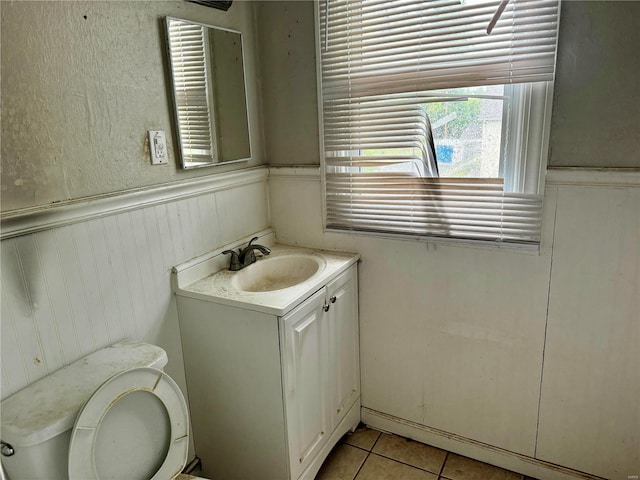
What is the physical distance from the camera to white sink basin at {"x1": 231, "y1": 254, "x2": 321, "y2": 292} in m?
1.91

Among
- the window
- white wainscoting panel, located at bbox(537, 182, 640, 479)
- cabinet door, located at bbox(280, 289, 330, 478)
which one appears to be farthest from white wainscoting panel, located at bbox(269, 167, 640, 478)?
cabinet door, located at bbox(280, 289, 330, 478)

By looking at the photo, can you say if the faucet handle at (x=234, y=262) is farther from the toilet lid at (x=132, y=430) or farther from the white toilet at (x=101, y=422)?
the toilet lid at (x=132, y=430)

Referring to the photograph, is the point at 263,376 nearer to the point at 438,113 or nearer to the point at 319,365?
the point at 319,365

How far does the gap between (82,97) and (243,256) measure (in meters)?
0.84

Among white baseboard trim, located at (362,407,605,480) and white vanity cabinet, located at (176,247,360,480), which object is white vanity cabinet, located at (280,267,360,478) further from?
white baseboard trim, located at (362,407,605,480)

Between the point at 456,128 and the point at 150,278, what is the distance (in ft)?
4.17

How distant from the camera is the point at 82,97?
4.39 ft

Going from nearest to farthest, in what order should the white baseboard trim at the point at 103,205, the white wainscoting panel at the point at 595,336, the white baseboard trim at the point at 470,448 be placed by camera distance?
the white baseboard trim at the point at 103,205, the white wainscoting panel at the point at 595,336, the white baseboard trim at the point at 470,448

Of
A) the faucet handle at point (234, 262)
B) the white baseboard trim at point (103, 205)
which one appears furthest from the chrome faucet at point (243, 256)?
the white baseboard trim at point (103, 205)

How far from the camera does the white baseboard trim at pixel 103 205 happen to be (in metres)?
1.19

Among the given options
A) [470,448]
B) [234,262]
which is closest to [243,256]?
[234,262]

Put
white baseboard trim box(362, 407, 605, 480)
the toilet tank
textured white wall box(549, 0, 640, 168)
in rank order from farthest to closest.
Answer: white baseboard trim box(362, 407, 605, 480) → textured white wall box(549, 0, 640, 168) → the toilet tank

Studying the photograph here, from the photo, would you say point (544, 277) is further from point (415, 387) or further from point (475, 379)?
point (415, 387)

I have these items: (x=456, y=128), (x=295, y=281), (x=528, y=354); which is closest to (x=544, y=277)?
(x=528, y=354)
